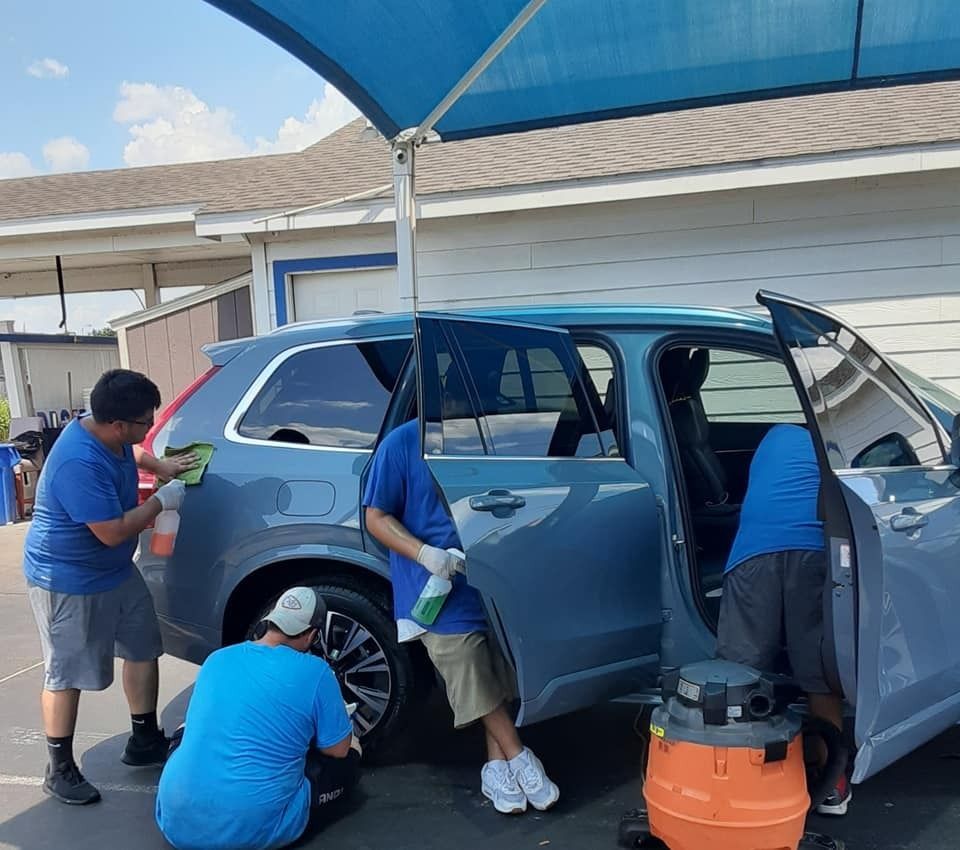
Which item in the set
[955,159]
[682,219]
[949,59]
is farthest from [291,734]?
[955,159]

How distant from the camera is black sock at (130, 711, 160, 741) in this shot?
3.59 metres

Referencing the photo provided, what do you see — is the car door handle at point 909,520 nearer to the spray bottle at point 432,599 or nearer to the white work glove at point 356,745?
the spray bottle at point 432,599

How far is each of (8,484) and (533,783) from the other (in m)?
8.21

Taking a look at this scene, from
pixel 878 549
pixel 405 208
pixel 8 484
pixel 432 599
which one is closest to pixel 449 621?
pixel 432 599

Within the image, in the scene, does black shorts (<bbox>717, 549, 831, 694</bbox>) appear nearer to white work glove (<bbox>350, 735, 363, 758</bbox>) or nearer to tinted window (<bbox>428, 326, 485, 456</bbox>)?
tinted window (<bbox>428, 326, 485, 456</bbox>)

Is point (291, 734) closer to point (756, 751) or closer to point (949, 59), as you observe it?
point (756, 751)

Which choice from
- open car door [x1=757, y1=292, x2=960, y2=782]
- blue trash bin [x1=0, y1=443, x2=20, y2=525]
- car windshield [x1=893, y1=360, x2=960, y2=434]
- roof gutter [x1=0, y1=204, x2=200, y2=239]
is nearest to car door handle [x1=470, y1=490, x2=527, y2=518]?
open car door [x1=757, y1=292, x2=960, y2=782]

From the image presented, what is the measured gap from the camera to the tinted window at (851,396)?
2.54 m

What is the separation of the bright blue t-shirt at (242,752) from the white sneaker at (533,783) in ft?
2.62

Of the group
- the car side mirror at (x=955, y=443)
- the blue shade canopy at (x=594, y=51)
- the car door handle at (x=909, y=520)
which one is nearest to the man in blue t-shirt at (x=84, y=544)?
the blue shade canopy at (x=594, y=51)

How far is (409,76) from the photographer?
4.09m

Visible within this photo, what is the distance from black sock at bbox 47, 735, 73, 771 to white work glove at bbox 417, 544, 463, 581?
1633 millimetres

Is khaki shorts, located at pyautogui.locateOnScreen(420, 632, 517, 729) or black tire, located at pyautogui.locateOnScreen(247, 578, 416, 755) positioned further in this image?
black tire, located at pyautogui.locateOnScreen(247, 578, 416, 755)

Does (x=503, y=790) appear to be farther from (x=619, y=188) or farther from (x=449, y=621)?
(x=619, y=188)
